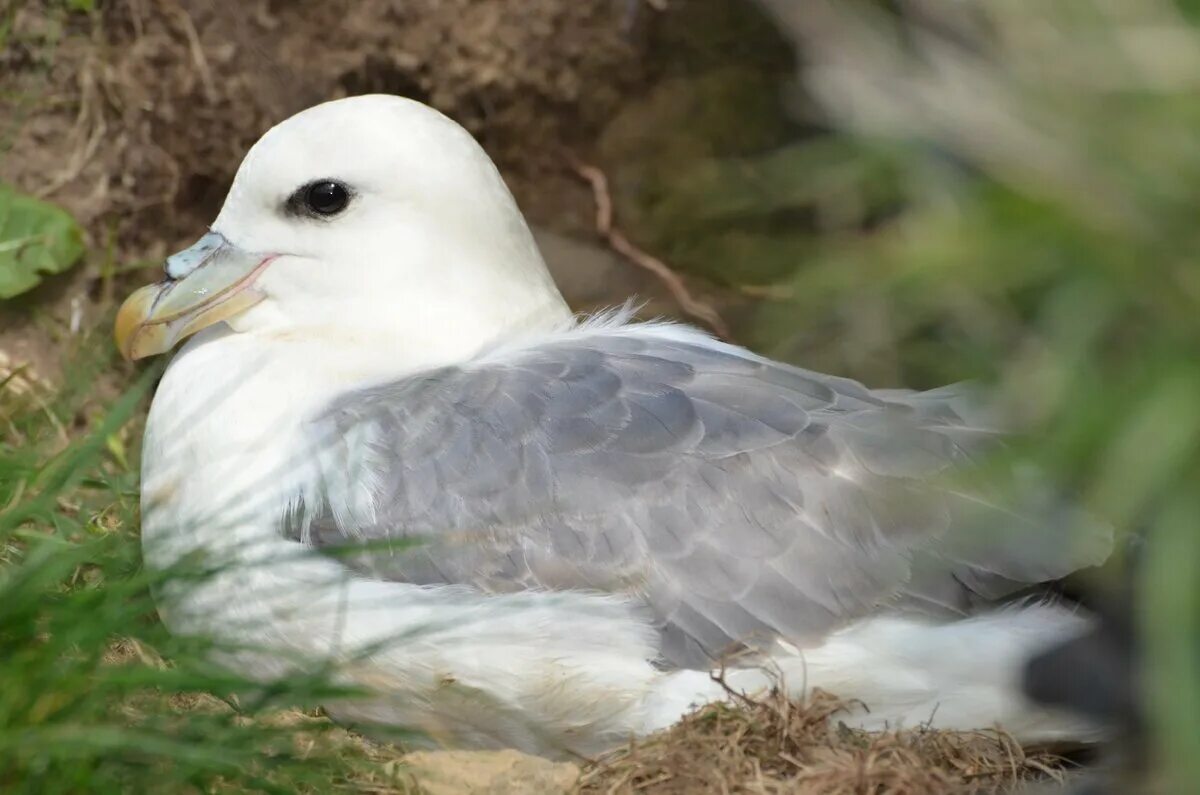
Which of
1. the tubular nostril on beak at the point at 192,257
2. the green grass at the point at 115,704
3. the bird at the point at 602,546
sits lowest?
the bird at the point at 602,546

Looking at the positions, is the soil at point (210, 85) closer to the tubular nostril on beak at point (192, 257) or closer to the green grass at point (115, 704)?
the tubular nostril on beak at point (192, 257)

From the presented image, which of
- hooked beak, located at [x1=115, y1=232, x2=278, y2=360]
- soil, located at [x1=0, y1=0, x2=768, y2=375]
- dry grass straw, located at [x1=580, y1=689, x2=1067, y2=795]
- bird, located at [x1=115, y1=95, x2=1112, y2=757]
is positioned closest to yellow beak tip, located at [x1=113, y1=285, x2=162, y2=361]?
hooked beak, located at [x1=115, y1=232, x2=278, y2=360]

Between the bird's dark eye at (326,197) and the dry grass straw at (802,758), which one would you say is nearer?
the dry grass straw at (802,758)

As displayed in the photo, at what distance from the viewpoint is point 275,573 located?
10.1 ft

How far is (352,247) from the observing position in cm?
360

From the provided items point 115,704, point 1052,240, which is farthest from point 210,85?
point 1052,240

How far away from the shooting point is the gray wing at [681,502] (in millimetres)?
3025

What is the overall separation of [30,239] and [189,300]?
3.40 feet

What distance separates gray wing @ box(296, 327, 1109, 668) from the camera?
3025 millimetres

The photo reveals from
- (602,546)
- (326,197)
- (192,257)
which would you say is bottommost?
(602,546)

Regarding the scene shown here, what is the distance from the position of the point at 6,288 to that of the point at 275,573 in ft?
5.93

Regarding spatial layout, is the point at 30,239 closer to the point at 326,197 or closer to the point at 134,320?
the point at 134,320

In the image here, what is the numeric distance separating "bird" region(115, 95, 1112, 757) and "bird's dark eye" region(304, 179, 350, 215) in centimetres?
40

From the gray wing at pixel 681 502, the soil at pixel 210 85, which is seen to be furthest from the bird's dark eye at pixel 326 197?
the soil at pixel 210 85
